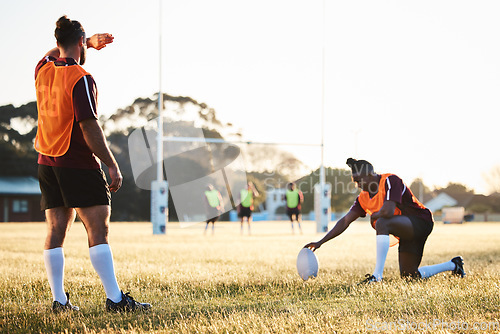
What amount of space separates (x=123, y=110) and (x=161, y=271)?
1455 inches

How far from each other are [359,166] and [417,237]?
932 millimetres

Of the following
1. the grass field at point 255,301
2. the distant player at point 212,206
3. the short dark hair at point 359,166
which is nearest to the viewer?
the grass field at point 255,301

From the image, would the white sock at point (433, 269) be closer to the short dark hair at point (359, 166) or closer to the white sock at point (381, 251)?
the white sock at point (381, 251)

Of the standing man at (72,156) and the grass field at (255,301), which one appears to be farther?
the standing man at (72,156)

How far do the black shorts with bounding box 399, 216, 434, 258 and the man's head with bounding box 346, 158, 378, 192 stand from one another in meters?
0.59

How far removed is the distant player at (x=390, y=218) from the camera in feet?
17.6

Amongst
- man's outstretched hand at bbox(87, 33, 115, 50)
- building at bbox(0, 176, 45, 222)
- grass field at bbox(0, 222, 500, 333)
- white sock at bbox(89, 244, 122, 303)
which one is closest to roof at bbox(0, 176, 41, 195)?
building at bbox(0, 176, 45, 222)

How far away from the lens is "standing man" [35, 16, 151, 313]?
3551 mm

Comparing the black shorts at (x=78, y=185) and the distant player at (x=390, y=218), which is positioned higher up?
the black shorts at (x=78, y=185)

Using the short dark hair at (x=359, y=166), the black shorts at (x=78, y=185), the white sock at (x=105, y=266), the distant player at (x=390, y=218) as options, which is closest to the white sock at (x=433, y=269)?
the distant player at (x=390, y=218)

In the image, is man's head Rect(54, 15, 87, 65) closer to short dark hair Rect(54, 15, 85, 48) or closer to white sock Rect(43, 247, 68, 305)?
short dark hair Rect(54, 15, 85, 48)

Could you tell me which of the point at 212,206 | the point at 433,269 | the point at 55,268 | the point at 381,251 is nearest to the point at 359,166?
the point at 381,251

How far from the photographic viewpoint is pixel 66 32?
374 cm

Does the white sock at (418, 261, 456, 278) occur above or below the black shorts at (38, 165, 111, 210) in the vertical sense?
below
